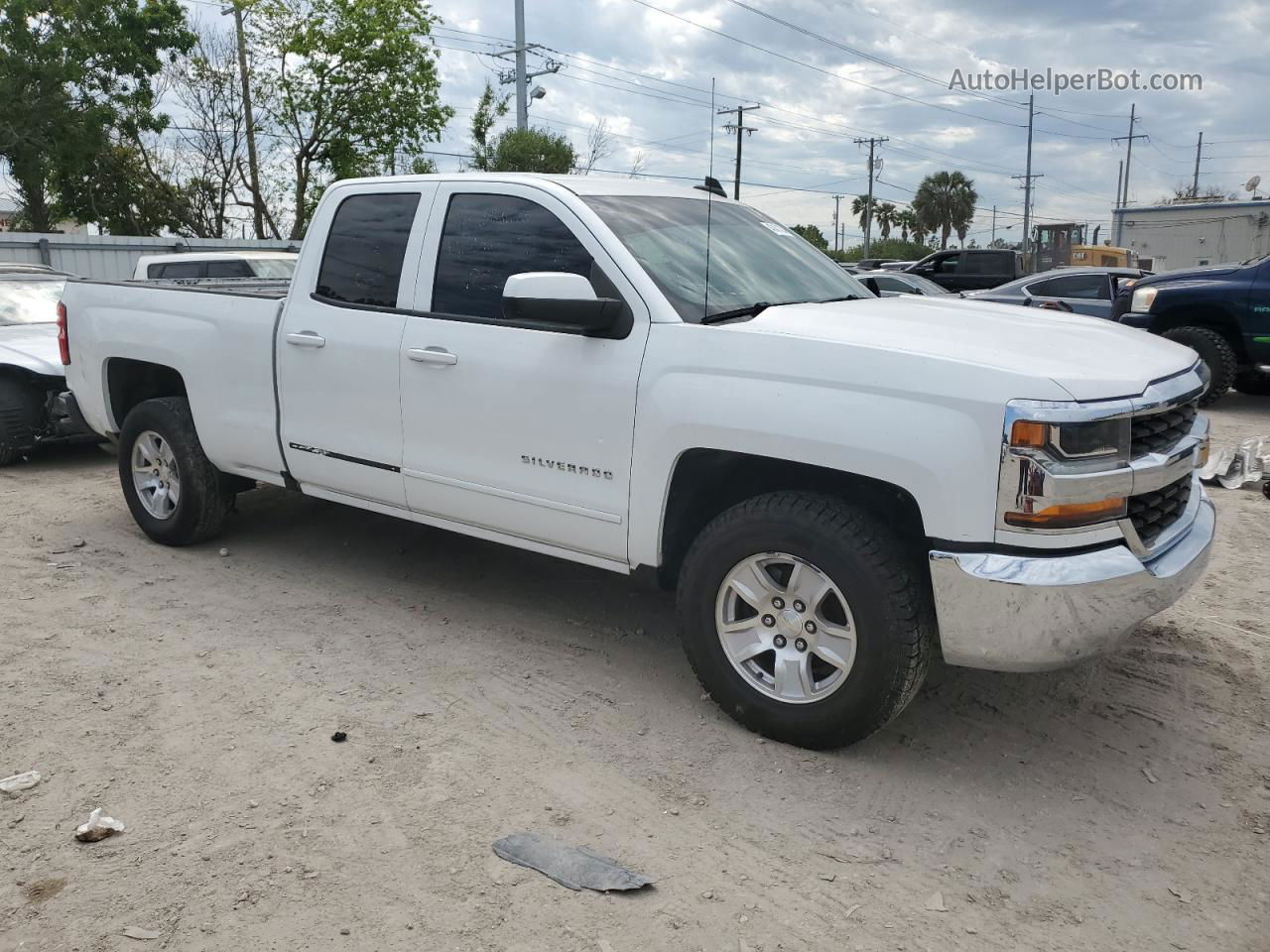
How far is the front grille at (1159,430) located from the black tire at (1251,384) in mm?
9117

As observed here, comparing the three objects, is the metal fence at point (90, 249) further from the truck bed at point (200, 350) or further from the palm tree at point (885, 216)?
the palm tree at point (885, 216)

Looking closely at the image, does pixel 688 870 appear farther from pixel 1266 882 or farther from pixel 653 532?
pixel 1266 882

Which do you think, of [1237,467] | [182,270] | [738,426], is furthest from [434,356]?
[182,270]

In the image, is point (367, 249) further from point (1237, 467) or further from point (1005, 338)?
point (1237, 467)

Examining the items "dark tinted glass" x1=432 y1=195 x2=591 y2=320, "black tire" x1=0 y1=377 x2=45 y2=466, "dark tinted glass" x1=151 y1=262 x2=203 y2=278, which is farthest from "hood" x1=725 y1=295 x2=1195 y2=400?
"dark tinted glass" x1=151 y1=262 x2=203 y2=278

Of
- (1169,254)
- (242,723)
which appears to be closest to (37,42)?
(242,723)

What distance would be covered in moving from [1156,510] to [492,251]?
2652mm

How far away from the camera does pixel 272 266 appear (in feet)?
36.4

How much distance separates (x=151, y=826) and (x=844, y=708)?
7.01 feet

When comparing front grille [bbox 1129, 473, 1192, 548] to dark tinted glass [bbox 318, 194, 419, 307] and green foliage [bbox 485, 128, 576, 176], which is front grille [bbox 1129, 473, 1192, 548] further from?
green foliage [bbox 485, 128, 576, 176]

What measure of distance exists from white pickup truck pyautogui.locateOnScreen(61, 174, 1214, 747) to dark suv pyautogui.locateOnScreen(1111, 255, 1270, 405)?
7847 millimetres

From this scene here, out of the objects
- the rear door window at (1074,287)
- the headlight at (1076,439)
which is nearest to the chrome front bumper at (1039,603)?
the headlight at (1076,439)

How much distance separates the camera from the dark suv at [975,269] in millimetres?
22625

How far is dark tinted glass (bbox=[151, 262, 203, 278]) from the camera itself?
1088cm
